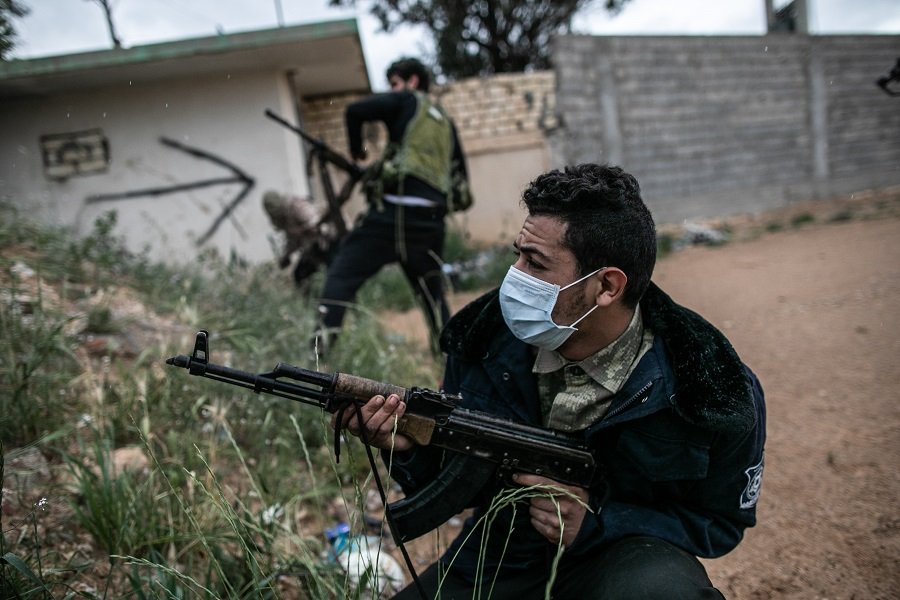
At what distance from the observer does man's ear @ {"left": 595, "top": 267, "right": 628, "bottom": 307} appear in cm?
147

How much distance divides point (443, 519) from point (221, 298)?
3.42 meters

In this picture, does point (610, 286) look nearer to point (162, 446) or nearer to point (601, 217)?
point (601, 217)

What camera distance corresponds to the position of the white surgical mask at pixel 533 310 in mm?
1524

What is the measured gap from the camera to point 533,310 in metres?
1.53

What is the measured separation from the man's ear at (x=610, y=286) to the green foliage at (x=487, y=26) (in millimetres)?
16697

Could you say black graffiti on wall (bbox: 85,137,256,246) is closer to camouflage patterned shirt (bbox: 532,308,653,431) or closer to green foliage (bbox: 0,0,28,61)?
green foliage (bbox: 0,0,28,61)

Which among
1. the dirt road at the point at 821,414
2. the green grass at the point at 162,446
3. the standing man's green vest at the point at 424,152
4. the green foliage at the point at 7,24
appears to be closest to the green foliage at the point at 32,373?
the green grass at the point at 162,446

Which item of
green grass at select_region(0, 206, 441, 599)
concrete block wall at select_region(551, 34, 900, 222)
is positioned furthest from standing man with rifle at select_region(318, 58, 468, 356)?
concrete block wall at select_region(551, 34, 900, 222)

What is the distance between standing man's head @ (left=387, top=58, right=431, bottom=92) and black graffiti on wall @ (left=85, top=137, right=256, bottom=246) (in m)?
3.94

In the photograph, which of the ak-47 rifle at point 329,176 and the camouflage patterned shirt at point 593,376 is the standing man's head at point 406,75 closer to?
the ak-47 rifle at point 329,176

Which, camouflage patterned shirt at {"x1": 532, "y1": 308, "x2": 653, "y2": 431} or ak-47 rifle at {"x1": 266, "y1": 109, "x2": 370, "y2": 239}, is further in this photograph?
ak-47 rifle at {"x1": 266, "y1": 109, "x2": 370, "y2": 239}

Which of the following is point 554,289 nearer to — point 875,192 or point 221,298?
point 221,298

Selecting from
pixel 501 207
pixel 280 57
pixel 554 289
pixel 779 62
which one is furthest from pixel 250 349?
pixel 779 62

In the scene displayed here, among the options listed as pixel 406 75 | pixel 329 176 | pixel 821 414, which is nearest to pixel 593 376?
pixel 821 414
